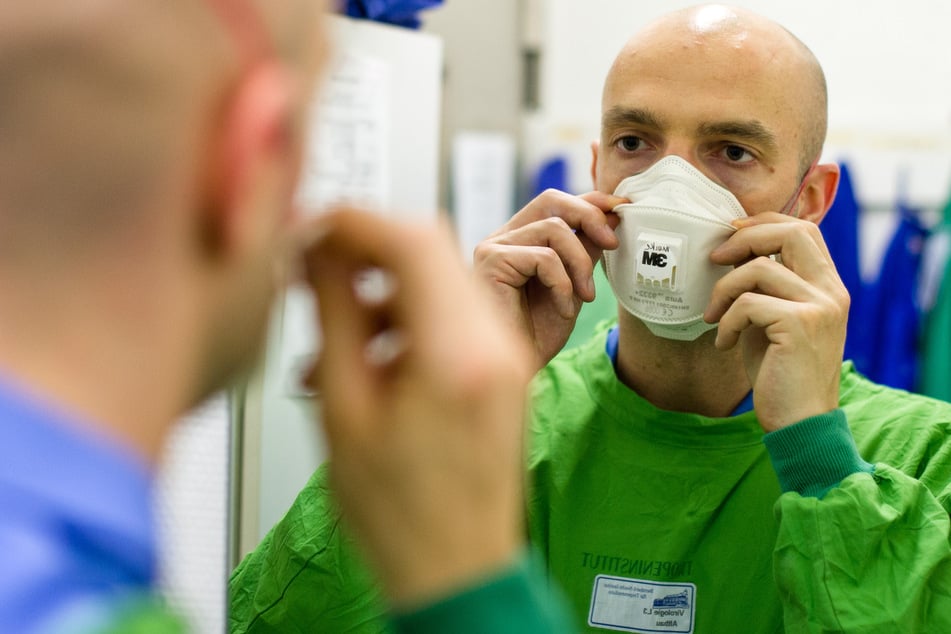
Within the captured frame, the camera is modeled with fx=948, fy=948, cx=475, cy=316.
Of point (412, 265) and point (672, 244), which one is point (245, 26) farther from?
point (672, 244)

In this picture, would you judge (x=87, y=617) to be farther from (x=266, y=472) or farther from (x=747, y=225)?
→ (x=266, y=472)

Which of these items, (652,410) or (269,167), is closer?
(269,167)

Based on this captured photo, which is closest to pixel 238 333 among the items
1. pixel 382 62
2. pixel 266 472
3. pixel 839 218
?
pixel 266 472

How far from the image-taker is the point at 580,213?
1.32m

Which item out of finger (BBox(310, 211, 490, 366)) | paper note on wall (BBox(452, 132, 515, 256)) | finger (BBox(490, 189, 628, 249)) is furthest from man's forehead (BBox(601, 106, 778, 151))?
paper note on wall (BBox(452, 132, 515, 256))

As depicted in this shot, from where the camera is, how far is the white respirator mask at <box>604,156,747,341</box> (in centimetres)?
128

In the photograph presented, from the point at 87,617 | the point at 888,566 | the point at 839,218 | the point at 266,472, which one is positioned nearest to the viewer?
the point at 87,617

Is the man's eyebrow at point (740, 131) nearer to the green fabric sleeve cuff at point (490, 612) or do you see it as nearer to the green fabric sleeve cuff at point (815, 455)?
the green fabric sleeve cuff at point (815, 455)

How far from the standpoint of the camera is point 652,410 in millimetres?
1375

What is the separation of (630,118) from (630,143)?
0.04 meters

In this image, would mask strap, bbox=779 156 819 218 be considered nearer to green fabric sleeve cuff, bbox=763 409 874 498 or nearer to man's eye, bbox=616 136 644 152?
man's eye, bbox=616 136 644 152

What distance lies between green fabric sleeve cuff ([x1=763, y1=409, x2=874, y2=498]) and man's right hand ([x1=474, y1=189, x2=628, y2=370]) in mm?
332

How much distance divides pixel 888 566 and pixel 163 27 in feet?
3.10

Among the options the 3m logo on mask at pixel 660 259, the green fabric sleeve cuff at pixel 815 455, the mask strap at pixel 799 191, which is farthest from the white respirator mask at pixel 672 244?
the green fabric sleeve cuff at pixel 815 455
